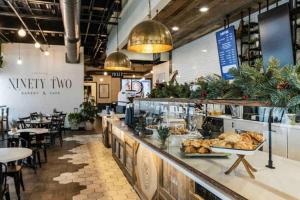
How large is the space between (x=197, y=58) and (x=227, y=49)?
1988 millimetres

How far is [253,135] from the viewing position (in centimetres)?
201

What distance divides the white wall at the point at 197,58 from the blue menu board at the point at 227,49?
0.34 m

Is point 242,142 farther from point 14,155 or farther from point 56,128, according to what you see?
point 56,128

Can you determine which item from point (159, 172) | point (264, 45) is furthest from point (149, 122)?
point (264, 45)

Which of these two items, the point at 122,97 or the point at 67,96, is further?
the point at 67,96

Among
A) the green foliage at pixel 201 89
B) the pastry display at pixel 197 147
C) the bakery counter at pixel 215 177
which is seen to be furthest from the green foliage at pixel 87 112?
the pastry display at pixel 197 147

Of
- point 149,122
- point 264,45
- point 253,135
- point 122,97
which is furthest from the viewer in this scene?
point 122,97

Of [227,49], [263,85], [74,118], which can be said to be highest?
[227,49]

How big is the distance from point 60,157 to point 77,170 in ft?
4.64

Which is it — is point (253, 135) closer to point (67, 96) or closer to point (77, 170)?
point (77, 170)

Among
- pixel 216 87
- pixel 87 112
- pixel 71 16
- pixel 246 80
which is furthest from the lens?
pixel 87 112

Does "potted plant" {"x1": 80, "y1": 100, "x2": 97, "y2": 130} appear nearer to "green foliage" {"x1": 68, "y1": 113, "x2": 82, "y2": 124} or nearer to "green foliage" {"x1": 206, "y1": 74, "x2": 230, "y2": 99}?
"green foliage" {"x1": 68, "y1": 113, "x2": 82, "y2": 124}

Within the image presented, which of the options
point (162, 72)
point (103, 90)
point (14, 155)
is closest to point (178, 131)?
point (14, 155)

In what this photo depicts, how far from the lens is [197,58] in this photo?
771 centimetres
